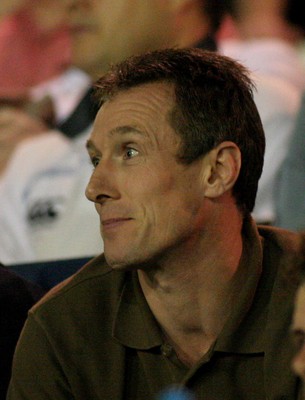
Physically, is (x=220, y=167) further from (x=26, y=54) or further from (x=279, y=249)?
(x=26, y=54)

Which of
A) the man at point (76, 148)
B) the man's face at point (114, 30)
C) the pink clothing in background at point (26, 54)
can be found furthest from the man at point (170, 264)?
the pink clothing in background at point (26, 54)

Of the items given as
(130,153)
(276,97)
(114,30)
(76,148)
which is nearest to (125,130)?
(130,153)

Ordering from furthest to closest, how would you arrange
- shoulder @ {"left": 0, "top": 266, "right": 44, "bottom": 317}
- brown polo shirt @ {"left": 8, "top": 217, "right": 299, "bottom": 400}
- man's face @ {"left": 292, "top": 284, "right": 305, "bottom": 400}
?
shoulder @ {"left": 0, "top": 266, "right": 44, "bottom": 317} < brown polo shirt @ {"left": 8, "top": 217, "right": 299, "bottom": 400} < man's face @ {"left": 292, "top": 284, "right": 305, "bottom": 400}

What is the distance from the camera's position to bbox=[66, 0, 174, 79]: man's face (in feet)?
9.68

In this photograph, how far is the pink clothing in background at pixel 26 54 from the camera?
10.1ft

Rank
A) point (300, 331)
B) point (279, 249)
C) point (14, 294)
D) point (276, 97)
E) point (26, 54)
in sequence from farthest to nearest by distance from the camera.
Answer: point (26, 54), point (276, 97), point (14, 294), point (279, 249), point (300, 331)

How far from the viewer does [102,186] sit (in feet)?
4.84

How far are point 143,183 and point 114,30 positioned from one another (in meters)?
1.61

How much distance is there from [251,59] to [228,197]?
4.24 ft

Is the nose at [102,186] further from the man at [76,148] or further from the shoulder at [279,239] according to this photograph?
the man at [76,148]

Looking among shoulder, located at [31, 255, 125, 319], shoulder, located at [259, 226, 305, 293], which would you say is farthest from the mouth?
shoulder, located at [259, 226, 305, 293]

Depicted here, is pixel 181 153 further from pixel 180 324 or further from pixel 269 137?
pixel 269 137

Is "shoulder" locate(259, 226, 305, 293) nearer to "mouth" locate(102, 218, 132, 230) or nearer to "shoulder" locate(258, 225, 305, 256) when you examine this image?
"shoulder" locate(258, 225, 305, 256)

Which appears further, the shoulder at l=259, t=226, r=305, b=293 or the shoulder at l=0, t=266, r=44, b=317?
the shoulder at l=0, t=266, r=44, b=317
